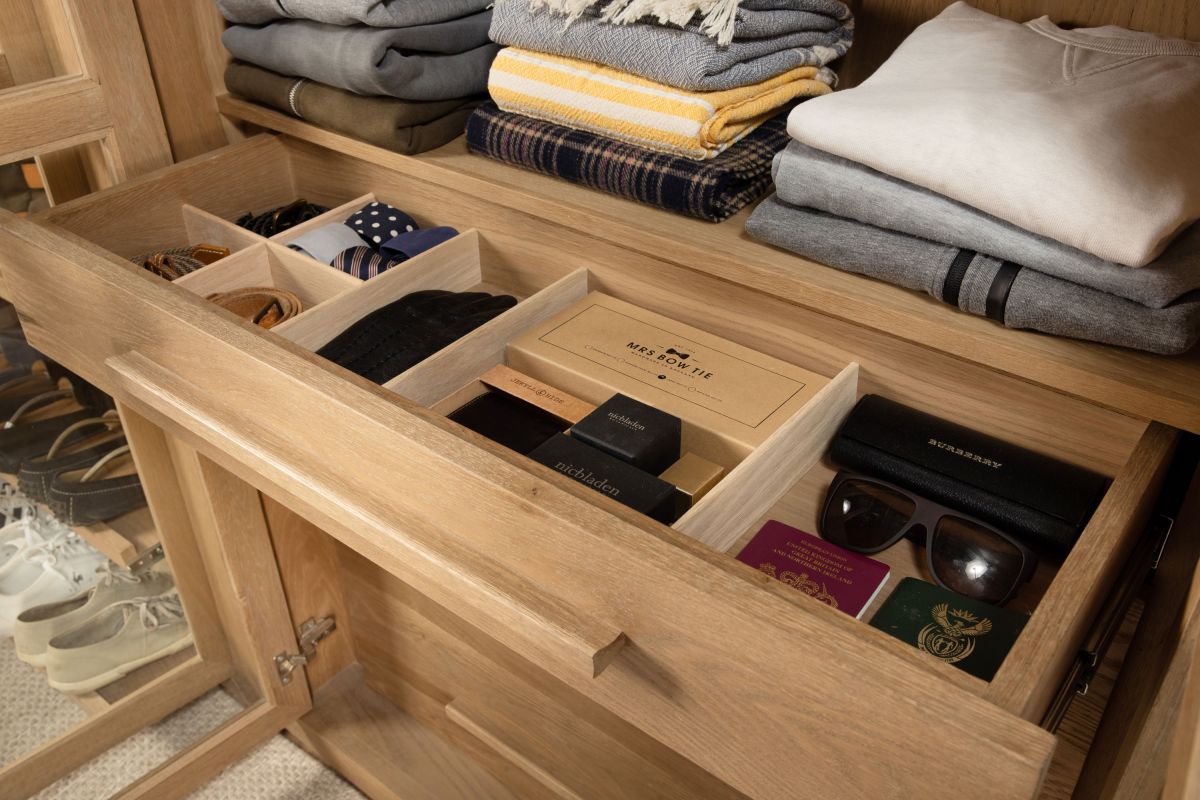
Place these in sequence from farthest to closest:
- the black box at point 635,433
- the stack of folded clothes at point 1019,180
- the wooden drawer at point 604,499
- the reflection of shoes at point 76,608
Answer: the reflection of shoes at point 76,608, the black box at point 635,433, the stack of folded clothes at point 1019,180, the wooden drawer at point 604,499

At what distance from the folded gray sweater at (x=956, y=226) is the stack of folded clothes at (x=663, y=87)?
0.35ft

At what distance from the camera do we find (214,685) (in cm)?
149

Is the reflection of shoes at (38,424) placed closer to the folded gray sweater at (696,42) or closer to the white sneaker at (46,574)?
the white sneaker at (46,574)

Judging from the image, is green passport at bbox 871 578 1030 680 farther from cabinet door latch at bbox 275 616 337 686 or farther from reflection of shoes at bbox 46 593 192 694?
reflection of shoes at bbox 46 593 192 694

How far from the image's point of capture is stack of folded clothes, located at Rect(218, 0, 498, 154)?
1.08 m

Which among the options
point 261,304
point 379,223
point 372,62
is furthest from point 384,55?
point 261,304

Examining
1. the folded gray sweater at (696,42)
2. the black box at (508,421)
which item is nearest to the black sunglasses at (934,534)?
the black box at (508,421)

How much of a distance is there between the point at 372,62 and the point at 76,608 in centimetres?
91

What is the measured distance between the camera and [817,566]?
0.79 meters

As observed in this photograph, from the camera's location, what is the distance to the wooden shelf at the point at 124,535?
132 cm

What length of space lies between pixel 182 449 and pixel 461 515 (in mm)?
644

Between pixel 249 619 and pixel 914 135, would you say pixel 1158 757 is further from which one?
pixel 249 619

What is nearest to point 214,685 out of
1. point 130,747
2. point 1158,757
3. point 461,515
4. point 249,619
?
point 130,747

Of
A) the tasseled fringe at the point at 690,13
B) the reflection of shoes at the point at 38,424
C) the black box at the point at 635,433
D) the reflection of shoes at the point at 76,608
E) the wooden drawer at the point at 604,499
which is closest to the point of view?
the wooden drawer at the point at 604,499
